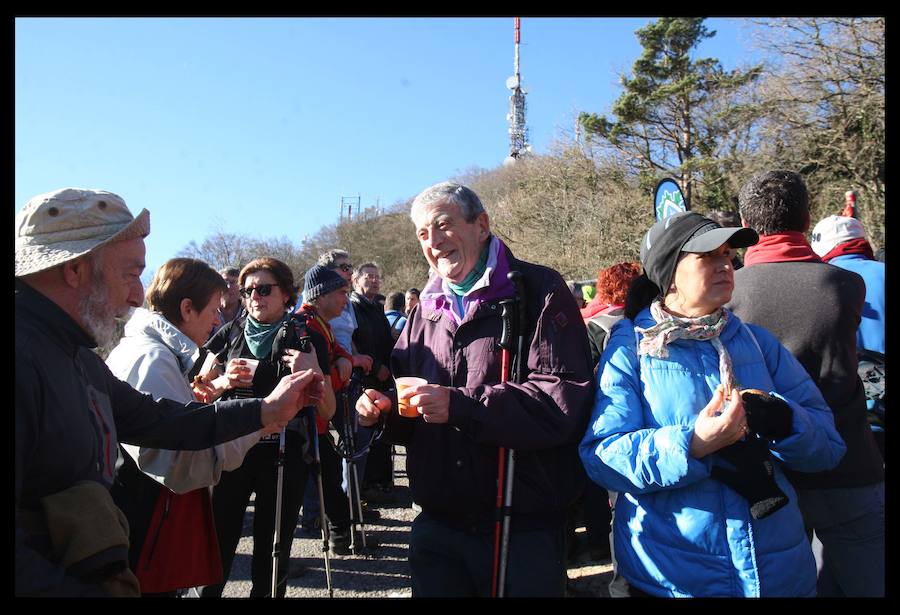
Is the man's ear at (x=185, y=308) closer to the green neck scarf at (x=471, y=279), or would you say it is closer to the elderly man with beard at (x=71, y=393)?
the elderly man with beard at (x=71, y=393)

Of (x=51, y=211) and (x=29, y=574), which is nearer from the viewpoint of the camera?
(x=29, y=574)

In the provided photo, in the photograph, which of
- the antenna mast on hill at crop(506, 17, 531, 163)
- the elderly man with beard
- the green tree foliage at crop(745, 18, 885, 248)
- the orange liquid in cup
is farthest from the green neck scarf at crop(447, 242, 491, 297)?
the antenna mast on hill at crop(506, 17, 531, 163)

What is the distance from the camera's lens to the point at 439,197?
2572 mm

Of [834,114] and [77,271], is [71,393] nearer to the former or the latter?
[77,271]

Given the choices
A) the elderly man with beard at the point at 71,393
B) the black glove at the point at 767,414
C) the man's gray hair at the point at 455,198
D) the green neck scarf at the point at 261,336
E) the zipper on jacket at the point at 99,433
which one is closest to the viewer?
the elderly man with beard at the point at 71,393

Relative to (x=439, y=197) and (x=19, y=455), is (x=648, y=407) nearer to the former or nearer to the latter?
(x=439, y=197)

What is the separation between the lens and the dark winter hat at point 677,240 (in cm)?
223

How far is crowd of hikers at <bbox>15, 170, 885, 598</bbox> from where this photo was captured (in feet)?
6.09

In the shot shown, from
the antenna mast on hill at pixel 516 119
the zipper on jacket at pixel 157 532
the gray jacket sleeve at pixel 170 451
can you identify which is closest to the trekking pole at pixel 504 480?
the gray jacket sleeve at pixel 170 451

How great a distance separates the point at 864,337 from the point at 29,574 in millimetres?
3589

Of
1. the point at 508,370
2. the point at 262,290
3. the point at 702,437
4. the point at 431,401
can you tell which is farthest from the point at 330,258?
the point at 702,437

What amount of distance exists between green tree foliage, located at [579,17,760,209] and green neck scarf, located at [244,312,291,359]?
876 inches

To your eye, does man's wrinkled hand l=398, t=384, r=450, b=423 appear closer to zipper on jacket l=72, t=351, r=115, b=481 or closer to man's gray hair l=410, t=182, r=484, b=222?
man's gray hair l=410, t=182, r=484, b=222

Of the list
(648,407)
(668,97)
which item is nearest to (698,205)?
(668,97)
